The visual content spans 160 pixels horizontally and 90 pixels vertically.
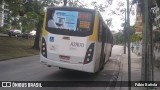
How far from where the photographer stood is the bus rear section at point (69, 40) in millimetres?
13984

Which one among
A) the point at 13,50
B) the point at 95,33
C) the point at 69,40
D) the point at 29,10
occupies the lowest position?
the point at 13,50

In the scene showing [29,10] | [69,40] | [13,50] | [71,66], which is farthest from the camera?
[29,10]

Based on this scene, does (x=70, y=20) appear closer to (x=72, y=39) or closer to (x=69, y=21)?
(x=69, y=21)

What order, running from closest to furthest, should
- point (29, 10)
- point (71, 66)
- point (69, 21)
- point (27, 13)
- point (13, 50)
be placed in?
point (71, 66) → point (69, 21) → point (13, 50) → point (27, 13) → point (29, 10)

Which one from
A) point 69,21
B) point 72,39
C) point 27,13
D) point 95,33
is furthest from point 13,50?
point 95,33

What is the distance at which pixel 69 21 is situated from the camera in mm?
14328

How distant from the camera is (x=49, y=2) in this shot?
37.1 m

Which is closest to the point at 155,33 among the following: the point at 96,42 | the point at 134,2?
the point at 134,2

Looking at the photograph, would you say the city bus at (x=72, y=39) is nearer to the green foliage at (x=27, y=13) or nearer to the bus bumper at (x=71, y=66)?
the bus bumper at (x=71, y=66)

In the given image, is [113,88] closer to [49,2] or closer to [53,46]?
[53,46]

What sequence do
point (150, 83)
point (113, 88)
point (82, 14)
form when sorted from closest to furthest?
point (150, 83), point (113, 88), point (82, 14)

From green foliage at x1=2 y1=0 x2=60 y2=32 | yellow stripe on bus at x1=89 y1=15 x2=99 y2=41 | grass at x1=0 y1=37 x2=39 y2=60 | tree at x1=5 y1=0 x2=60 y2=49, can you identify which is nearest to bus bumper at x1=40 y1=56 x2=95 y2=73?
yellow stripe on bus at x1=89 y1=15 x2=99 y2=41

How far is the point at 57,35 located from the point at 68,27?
61 centimetres

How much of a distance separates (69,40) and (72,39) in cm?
14
